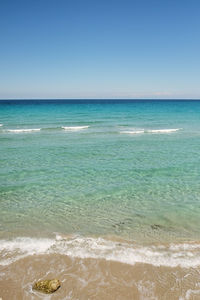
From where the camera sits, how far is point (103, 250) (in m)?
6.56

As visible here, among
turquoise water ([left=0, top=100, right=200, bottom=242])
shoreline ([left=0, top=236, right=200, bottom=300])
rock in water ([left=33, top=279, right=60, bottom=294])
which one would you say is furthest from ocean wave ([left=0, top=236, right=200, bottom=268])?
rock in water ([left=33, top=279, right=60, bottom=294])

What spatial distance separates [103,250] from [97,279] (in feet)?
3.59

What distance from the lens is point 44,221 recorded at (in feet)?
26.8

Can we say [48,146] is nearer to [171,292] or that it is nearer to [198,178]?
[198,178]

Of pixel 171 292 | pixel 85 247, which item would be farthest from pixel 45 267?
pixel 171 292

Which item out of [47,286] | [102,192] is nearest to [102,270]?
[47,286]

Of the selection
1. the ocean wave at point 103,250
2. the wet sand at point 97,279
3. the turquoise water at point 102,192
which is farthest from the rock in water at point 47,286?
the turquoise water at point 102,192

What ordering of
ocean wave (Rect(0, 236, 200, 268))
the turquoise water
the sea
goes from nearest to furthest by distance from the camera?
the sea, ocean wave (Rect(0, 236, 200, 268)), the turquoise water

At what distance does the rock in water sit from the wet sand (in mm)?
92

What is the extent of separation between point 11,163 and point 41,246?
30.6 ft

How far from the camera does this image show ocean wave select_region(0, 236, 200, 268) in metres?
6.14

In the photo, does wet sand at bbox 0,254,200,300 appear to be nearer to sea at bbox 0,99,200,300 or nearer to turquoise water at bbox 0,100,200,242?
sea at bbox 0,99,200,300

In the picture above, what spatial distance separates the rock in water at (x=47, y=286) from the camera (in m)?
5.08

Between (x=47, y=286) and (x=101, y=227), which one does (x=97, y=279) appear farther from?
(x=101, y=227)
